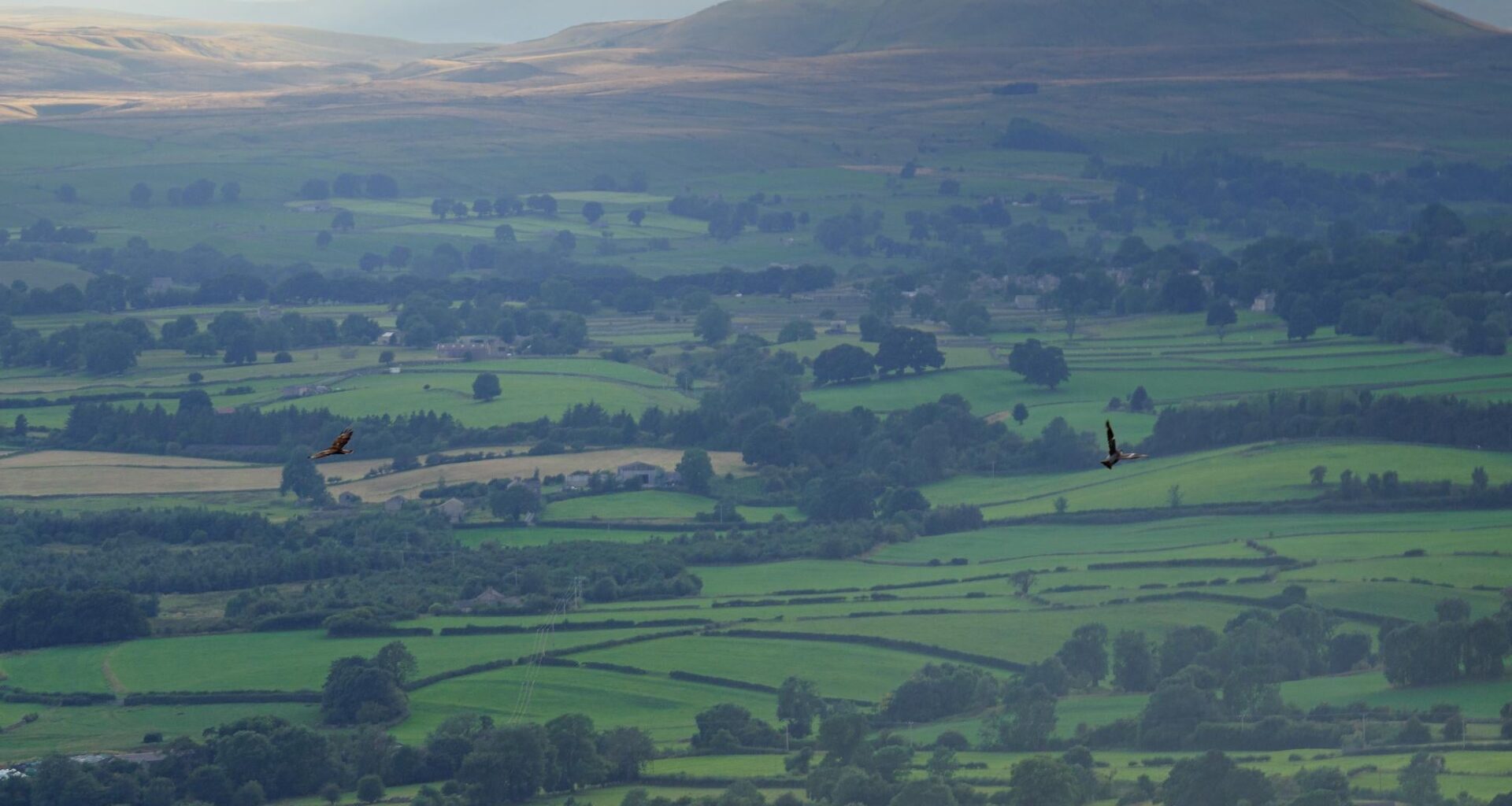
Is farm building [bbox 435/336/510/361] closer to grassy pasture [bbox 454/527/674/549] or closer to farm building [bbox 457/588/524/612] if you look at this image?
grassy pasture [bbox 454/527/674/549]

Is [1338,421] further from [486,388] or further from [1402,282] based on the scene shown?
[1402,282]

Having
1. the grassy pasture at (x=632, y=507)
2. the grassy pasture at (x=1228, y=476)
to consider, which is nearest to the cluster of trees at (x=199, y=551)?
the grassy pasture at (x=632, y=507)

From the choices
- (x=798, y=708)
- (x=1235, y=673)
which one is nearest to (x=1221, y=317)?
(x=1235, y=673)

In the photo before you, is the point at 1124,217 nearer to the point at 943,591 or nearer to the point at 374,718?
the point at 943,591

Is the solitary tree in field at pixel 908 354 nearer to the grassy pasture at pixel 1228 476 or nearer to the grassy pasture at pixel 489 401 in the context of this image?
the grassy pasture at pixel 489 401

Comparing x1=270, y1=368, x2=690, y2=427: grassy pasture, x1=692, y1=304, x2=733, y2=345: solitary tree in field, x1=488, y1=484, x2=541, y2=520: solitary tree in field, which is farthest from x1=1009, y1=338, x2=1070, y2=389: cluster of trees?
x1=488, y1=484, x2=541, y2=520: solitary tree in field

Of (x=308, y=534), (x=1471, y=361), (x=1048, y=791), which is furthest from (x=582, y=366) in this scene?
(x=1048, y=791)

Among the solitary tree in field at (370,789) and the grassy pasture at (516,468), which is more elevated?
the solitary tree in field at (370,789)
